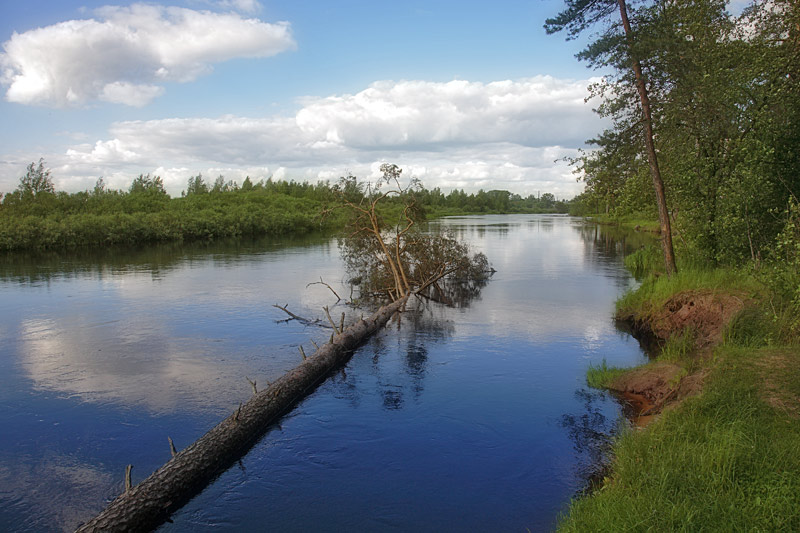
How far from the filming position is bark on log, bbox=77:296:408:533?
7445 mm

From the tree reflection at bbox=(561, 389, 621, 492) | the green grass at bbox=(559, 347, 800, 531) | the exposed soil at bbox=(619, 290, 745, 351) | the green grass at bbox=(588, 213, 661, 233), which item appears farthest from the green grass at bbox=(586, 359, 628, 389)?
the green grass at bbox=(588, 213, 661, 233)

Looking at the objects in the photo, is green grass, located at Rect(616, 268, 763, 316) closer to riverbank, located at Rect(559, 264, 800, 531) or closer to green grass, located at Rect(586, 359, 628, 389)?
riverbank, located at Rect(559, 264, 800, 531)

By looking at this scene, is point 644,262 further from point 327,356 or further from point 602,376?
point 327,356

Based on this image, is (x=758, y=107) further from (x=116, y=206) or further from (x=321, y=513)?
(x=116, y=206)

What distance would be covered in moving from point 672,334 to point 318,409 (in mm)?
9479

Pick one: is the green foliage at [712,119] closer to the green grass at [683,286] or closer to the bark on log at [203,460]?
the green grass at [683,286]

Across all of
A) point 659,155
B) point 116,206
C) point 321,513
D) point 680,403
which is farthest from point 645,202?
point 116,206

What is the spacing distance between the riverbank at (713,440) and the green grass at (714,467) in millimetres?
14

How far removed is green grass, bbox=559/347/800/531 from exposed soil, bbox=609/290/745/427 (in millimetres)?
1192

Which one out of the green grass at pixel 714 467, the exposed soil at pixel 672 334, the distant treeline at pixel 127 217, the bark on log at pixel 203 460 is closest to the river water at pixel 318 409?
the bark on log at pixel 203 460

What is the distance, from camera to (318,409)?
12.1 meters

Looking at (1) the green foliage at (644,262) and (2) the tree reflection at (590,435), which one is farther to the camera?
(1) the green foliage at (644,262)

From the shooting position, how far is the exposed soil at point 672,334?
1079cm

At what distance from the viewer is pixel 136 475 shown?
910 cm
